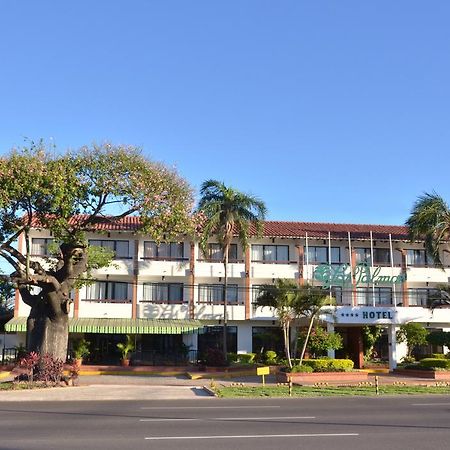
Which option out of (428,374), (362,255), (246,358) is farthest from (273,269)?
(428,374)

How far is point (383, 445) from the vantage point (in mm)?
10742

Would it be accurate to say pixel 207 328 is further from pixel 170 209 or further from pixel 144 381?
pixel 170 209

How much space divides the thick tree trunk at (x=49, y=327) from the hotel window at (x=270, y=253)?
58.7 feet

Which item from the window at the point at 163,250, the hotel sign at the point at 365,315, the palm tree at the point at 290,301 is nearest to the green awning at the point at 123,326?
the window at the point at 163,250

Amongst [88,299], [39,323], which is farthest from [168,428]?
[88,299]

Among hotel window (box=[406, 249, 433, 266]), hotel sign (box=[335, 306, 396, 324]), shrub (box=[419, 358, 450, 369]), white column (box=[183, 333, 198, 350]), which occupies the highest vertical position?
hotel window (box=[406, 249, 433, 266])

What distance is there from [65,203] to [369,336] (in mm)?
24201

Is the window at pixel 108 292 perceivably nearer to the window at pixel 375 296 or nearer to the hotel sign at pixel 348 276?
the hotel sign at pixel 348 276

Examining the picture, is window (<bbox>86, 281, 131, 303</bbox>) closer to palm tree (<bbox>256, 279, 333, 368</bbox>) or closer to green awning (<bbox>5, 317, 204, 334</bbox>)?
green awning (<bbox>5, 317, 204, 334</bbox>)

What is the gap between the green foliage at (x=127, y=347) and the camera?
37344 millimetres

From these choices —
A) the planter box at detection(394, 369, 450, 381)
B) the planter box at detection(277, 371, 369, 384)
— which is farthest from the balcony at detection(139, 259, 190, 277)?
the planter box at detection(394, 369, 450, 381)

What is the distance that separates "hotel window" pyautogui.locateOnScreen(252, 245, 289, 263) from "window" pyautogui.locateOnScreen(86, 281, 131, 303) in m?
9.28

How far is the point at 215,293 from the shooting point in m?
41.7

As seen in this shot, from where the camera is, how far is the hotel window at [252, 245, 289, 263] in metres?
42.5
